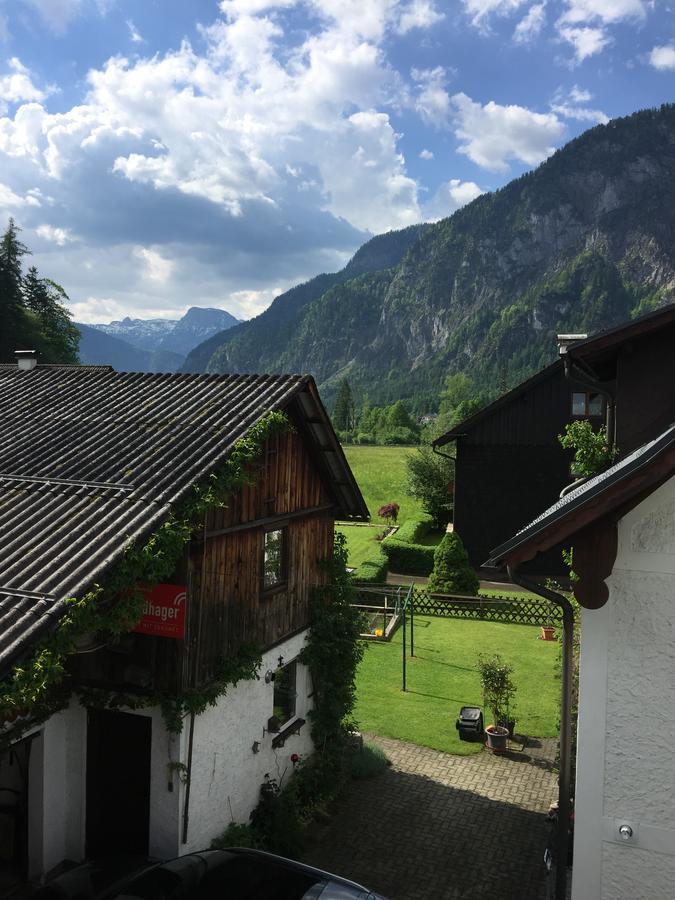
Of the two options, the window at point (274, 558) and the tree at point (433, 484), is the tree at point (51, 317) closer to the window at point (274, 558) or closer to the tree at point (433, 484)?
the tree at point (433, 484)

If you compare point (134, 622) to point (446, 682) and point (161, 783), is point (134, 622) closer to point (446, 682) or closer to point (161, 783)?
point (161, 783)

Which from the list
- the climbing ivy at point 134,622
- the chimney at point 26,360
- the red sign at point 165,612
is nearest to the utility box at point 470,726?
the climbing ivy at point 134,622

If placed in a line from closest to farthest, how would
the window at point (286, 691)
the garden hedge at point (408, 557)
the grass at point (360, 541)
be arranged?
the window at point (286, 691)
the garden hedge at point (408, 557)
the grass at point (360, 541)

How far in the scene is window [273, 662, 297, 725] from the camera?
13.2 m

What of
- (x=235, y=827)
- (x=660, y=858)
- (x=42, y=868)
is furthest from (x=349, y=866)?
(x=660, y=858)

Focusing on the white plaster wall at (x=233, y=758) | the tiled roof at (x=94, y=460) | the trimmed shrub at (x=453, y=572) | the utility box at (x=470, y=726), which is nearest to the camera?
the tiled roof at (x=94, y=460)

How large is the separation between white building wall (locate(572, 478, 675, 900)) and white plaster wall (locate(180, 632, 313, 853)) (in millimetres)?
5574

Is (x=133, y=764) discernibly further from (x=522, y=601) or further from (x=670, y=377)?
(x=522, y=601)

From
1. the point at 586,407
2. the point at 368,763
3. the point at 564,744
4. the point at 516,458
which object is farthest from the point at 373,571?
the point at 564,744

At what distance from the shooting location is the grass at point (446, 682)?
1667 cm

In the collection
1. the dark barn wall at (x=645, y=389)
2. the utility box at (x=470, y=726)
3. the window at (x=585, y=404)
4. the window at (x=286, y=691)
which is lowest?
the utility box at (x=470, y=726)

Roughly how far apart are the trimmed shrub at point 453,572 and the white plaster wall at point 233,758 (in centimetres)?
1664

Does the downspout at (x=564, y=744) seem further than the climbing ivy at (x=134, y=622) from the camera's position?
Yes

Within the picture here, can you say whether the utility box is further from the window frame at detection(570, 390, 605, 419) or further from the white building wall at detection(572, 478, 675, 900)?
the window frame at detection(570, 390, 605, 419)
